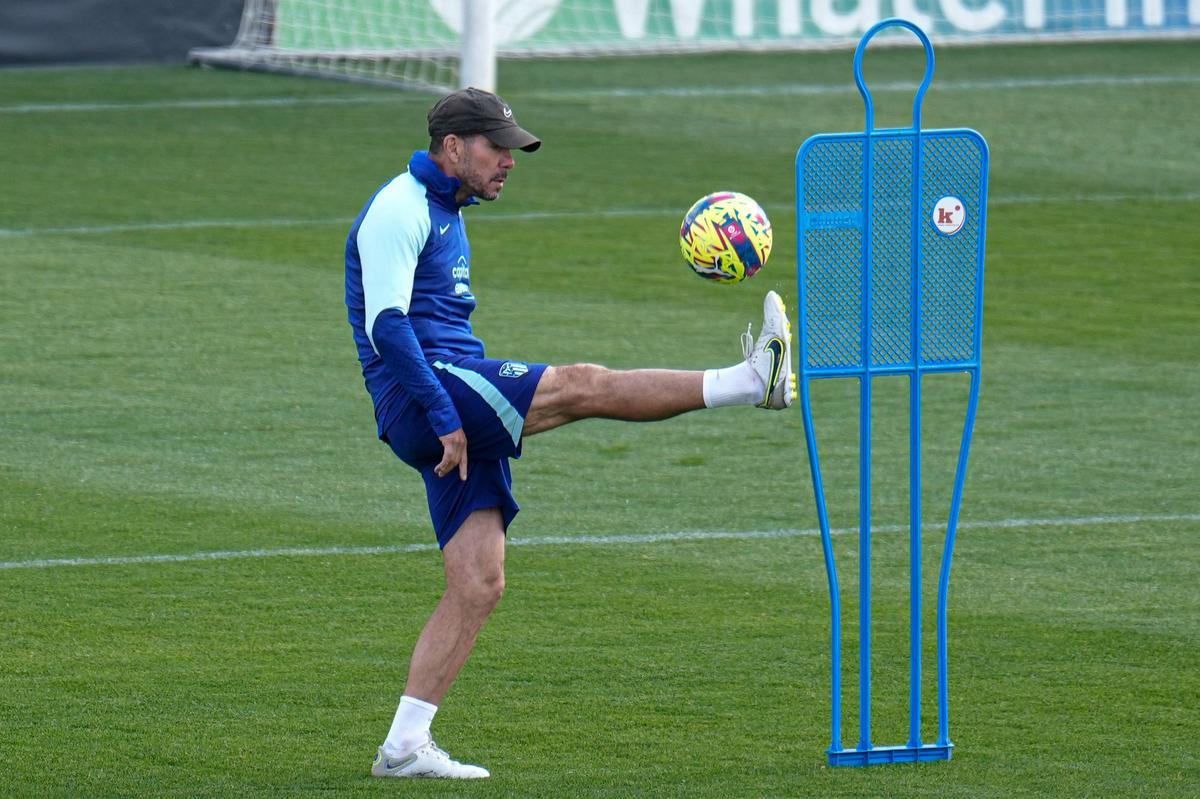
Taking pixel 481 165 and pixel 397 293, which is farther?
pixel 481 165

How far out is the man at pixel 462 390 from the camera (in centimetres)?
559

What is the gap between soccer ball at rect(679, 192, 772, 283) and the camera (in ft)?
18.9

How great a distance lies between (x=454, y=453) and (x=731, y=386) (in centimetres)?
80

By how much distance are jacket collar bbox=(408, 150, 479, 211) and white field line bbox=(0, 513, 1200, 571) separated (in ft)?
8.84

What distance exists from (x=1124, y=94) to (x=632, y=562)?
14.2m

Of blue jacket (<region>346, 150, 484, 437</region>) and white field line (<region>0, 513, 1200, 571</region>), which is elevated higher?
blue jacket (<region>346, 150, 484, 437</region>)

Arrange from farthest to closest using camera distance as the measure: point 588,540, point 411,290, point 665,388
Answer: point 588,540 < point 665,388 < point 411,290

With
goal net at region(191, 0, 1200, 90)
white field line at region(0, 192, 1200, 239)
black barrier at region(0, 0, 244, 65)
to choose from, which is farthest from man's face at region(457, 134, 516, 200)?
black barrier at region(0, 0, 244, 65)

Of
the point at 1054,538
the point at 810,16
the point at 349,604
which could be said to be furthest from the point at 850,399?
the point at 810,16

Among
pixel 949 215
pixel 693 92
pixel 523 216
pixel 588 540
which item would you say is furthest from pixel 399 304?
pixel 693 92

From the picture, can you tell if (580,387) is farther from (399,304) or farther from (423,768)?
(423,768)

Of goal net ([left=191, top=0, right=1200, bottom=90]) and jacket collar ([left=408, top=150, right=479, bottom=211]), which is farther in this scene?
goal net ([left=191, top=0, right=1200, bottom=90])

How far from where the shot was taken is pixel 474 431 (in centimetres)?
563

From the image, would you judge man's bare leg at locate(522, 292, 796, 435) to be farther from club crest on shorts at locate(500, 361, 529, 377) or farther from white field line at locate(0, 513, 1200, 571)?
white field line at locate(0, 513, 1200, 571)
